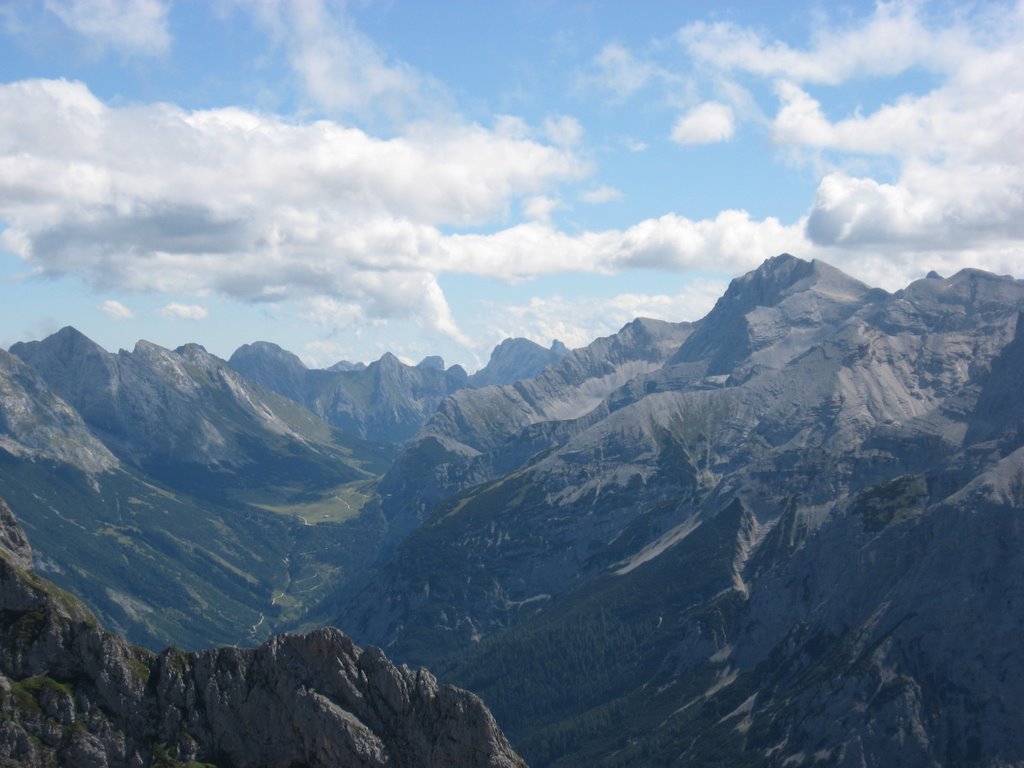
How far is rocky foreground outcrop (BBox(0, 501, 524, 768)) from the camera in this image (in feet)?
384

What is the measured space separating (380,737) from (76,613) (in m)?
52.4

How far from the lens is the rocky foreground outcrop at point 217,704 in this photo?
11700cm

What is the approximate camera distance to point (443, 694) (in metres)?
128

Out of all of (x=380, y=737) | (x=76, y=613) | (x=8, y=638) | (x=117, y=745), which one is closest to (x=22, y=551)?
(x=76, y=613)

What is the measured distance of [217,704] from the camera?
399 feet

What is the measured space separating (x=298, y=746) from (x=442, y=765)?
16.8m

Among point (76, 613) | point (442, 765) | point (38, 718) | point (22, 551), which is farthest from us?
point (22, 551)

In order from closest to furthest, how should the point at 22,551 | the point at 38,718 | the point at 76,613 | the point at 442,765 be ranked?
the point at 38,718 → the point at 442,765 → the point at 76,613 → the point at 22,551

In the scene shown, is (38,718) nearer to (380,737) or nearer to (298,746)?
(298,746)

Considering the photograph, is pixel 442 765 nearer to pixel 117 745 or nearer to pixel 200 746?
pixel 200 746

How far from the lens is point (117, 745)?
384 ft

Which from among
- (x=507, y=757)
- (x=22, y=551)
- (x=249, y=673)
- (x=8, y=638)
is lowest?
(x=507, y=757)

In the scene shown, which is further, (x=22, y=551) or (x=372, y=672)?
(x=22, y=551)

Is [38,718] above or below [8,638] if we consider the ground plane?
below
